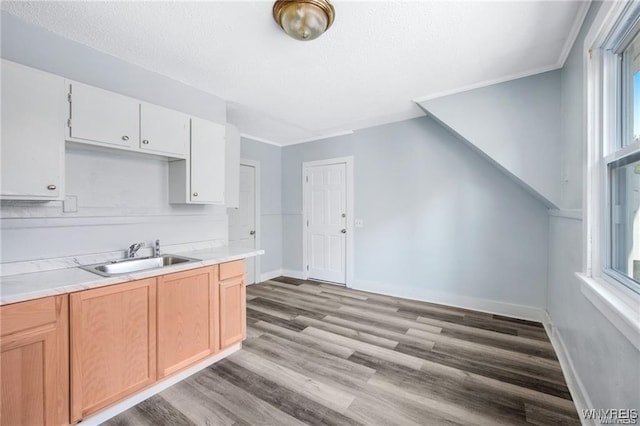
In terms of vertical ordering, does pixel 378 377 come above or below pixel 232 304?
below

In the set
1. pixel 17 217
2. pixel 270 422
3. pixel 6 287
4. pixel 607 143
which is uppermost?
pixel 607 143

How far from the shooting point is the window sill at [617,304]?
38.2 inches

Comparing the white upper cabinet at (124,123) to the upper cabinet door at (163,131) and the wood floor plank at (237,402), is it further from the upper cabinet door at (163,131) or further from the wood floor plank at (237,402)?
the wood floor plank at (237,402)

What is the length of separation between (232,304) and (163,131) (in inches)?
62.2

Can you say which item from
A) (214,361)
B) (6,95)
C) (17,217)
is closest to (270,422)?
(214,361)

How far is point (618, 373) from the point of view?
1152 mm

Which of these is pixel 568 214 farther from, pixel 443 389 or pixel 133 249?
pixel 133 249

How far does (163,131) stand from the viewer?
7.13ft

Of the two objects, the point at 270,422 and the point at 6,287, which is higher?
the point at 6,287

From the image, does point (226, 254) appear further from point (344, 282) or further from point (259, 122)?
point (344, 282)

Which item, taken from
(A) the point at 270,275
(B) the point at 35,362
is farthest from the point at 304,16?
(A) the point at 270,275

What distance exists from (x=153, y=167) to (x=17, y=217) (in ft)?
3.02

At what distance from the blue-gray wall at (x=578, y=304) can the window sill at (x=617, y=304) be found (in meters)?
0.08

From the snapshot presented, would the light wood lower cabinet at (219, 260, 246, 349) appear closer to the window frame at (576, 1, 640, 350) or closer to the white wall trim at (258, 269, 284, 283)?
the white wall trim at (258, 269, 284, 283)
